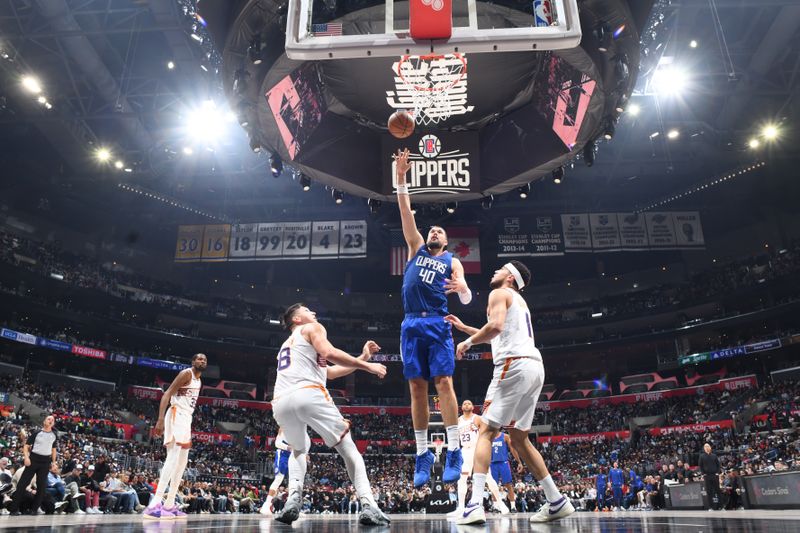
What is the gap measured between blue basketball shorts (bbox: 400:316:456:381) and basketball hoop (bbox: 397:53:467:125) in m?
5.75

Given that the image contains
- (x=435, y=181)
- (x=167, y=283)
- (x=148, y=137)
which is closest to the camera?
(x=435, y=181)

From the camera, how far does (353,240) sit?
27.1 meters

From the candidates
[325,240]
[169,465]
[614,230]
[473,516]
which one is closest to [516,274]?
[473,516]

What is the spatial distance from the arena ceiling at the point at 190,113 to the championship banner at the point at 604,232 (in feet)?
10.1

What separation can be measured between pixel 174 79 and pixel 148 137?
490cm

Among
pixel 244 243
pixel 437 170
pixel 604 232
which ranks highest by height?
pixel 604 232

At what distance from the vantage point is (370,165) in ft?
38.5

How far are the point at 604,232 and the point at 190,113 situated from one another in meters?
20.5

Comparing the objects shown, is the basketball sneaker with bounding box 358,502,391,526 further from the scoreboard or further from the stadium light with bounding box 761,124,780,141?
the stadium light with bounding box 761,124,780,141

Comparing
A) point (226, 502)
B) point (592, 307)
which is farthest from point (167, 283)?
point (592, 307)

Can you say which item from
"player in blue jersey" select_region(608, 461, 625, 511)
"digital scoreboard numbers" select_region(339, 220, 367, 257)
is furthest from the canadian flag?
"player in blue jersey" select_region(608, 461, 625, 511)

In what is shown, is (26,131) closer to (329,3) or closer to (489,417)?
(329,3)

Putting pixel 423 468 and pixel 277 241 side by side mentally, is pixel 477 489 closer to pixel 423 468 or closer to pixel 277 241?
pixel 423 468

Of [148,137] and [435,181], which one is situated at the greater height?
[148,137]
